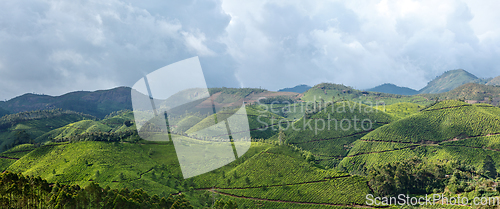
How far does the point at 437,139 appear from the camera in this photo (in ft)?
478

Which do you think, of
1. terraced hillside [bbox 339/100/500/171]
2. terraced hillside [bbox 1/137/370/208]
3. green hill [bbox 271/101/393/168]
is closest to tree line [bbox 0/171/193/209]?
terraced hillside [bbox 1/137/370/208]

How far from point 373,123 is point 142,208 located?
167m

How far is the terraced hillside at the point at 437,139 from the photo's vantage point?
427ft

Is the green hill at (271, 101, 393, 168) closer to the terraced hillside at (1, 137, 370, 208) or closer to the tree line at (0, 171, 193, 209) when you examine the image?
the terraced hillside at (1, 137, 370, 208)

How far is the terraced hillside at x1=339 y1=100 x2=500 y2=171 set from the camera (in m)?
130

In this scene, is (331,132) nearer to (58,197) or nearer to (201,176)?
(201,176)

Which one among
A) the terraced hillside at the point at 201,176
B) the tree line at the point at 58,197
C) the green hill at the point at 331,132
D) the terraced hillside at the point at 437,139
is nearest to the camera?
the tree line at the point at 58,197

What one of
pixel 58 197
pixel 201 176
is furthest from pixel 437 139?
pixel 58 197

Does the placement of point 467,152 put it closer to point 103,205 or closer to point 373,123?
point 373,123

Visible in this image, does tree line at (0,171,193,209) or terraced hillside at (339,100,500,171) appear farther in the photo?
terraced hillside at (339,100,500,171)

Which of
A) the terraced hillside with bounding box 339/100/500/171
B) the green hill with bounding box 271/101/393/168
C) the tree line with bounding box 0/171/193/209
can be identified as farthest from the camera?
the green hill with bounding box 271/101/393/168

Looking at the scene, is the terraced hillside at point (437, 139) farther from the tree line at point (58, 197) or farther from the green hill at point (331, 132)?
the tree line at point (58, 197)

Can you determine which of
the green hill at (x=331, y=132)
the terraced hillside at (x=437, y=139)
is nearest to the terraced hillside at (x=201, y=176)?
the green hill at (x=331, y=132)

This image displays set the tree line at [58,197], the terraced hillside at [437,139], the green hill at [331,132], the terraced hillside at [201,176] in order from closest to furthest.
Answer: the tree line at [58,197]
the terraced hillside at [201,176]
the terraced hillside at [437,139]
the green hill at [331,132]
